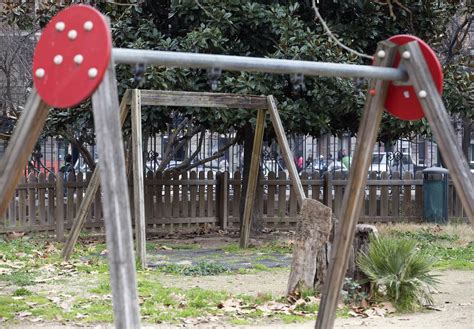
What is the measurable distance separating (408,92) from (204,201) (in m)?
11.2

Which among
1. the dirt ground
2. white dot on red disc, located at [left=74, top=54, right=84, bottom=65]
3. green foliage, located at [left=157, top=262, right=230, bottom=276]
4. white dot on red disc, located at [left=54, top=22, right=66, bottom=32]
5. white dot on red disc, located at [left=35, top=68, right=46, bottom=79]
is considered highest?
white dot on red disc, located at [left=54, top=22, right=66, bottom=32]

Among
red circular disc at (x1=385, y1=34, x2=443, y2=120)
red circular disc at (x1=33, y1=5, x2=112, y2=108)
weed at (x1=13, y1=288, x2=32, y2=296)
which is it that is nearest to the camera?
red circular disc at (x1=33, y1=5, x2=112, y2=108)

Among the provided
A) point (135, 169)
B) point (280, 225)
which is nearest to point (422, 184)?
point (280, 225)

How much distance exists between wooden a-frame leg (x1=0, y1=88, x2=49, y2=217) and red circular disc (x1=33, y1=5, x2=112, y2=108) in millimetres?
135

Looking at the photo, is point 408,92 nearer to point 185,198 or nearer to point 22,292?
point 22,292

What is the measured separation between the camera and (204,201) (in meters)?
15.8

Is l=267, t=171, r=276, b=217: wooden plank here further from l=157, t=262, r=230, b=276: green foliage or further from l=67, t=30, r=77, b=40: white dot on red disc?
l=67, t=30, r=77, b=40: white dot on red disc

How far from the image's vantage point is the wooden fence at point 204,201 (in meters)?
14.3

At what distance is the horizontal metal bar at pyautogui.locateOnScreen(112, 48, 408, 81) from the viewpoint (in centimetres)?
393

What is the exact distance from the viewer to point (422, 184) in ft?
55.0

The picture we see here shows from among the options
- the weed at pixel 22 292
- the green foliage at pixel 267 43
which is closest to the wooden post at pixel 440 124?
the weed at pixel 22 292

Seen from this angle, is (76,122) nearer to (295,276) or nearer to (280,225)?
(280,225)

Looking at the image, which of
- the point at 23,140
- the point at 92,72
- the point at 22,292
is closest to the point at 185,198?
the point at 22,292

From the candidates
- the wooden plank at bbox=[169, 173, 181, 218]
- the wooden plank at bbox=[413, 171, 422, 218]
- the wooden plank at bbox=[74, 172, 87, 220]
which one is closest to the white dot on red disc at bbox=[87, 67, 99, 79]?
the wooden plank at bbox=[74, 172, 87, 220]
